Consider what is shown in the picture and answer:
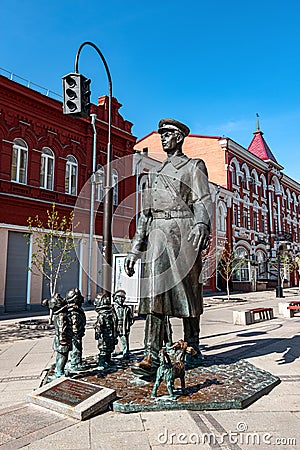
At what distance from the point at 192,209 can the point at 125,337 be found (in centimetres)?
227

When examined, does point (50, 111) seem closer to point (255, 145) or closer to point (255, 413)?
point (255, 413)

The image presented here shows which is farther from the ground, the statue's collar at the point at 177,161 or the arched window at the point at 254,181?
the arched window at the point at 254,181

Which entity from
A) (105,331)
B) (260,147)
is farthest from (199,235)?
(260,147)

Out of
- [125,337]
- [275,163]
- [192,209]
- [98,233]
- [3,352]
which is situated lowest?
[3,352]

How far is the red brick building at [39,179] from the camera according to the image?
15.1 meters

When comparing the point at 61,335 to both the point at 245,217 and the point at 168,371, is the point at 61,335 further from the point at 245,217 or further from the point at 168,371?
the point at 245,217

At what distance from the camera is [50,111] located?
17203mm

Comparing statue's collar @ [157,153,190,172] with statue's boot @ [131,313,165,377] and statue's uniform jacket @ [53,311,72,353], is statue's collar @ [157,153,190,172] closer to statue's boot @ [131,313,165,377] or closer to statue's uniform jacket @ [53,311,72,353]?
statue's boot @ [131,313,165,377]

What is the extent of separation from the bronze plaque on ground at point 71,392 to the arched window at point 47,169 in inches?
547

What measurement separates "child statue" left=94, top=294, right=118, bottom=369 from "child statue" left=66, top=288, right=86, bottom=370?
0.87ft

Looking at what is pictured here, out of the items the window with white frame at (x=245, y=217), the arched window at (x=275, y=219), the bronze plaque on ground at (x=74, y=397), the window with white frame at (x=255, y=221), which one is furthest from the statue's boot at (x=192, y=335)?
the arched window at (x=275, y=219)

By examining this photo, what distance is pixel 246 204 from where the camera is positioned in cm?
3353

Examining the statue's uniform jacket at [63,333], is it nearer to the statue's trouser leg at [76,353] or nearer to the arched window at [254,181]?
the statue's trouser leg at [76,353]

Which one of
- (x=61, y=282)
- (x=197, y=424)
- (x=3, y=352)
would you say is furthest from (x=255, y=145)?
(x=197, y=424)
